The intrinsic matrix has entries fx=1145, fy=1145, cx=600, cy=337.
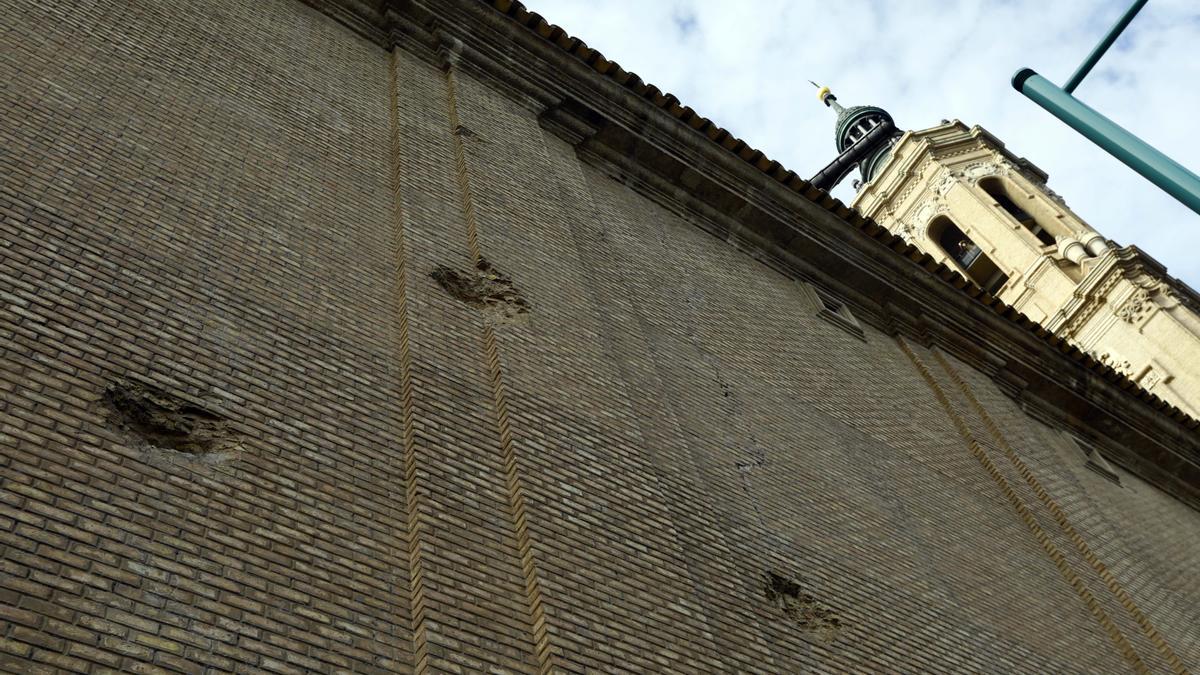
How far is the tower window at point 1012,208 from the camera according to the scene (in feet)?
79.6

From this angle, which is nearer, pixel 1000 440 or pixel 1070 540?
pixel 1070 540

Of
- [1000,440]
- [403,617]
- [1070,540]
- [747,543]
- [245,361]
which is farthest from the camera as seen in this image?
[1000,440]

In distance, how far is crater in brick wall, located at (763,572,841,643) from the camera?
693 centimetres

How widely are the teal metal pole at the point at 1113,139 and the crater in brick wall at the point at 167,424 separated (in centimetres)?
492

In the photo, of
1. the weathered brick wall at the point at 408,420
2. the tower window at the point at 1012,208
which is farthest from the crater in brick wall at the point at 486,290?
the tower window at the point at 1012,208

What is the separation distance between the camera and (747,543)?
720 cm

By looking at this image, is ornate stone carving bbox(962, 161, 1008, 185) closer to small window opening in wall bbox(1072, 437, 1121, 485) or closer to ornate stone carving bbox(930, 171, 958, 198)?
ornate stone carving bbox(930, 171, 958, 198)

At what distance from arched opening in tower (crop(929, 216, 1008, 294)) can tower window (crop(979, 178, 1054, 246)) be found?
102cm

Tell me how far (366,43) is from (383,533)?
6.35 meters

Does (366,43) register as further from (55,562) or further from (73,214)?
(55,562)

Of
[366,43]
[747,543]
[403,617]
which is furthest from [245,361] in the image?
[366,43]

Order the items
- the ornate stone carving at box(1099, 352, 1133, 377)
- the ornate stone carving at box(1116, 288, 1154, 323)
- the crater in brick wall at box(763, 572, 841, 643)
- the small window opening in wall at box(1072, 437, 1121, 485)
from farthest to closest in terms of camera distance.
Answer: the ornate stone carving at box(1099, 352, 1133, 377), the ornate stone carving at box(1116, 288, 1154, 323), the small window opening in wall at box(1072, 437, 1121, 485), the crater in brick wall at box(763, 572, 841, 643)

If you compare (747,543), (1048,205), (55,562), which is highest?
(1048,205)

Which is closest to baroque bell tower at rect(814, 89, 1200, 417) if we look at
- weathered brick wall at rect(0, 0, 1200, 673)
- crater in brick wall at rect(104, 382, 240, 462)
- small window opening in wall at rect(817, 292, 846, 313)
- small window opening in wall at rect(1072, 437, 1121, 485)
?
small window opening in wall at rect(1072, 437, 1121, 485)
